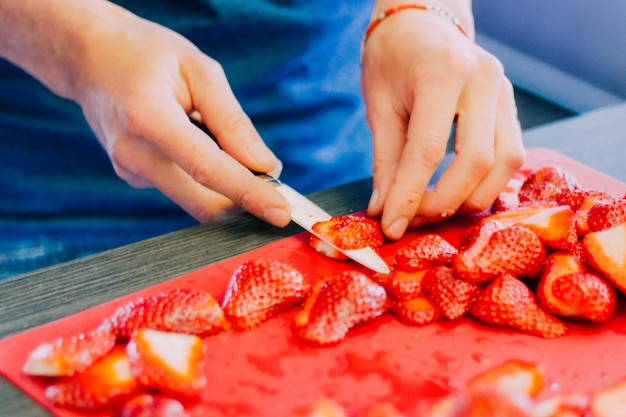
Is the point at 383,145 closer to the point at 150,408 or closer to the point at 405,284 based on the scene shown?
the point at 405,284

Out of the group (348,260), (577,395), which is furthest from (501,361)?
(348,260)

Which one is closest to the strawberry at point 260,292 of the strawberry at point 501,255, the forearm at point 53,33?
the strawberry at point 501,255

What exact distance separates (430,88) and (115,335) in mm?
604

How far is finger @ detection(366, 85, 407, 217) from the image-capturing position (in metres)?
1.14

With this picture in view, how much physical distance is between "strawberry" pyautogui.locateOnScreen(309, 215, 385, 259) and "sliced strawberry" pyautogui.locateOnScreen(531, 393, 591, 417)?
359 mm

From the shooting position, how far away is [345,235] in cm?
105

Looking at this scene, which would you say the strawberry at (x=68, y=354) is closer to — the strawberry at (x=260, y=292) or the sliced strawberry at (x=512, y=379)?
the strawberry at (x=260, y=292)

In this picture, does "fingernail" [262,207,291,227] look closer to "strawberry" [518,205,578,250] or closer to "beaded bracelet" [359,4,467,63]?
"strawberry" [518,205,578,250]

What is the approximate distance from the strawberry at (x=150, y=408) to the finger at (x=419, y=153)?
0.46 m

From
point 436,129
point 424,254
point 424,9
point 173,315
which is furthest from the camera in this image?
point 424,9

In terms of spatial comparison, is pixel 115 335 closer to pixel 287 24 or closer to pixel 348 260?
pixel 348 260

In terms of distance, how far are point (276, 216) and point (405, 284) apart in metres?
0.23

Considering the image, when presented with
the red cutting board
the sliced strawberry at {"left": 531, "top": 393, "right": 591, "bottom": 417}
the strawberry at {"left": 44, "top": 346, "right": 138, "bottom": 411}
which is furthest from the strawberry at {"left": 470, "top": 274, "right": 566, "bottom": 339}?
the strawberry at {"left": 44, "top": 346, "right": 138, "bottom": 411}

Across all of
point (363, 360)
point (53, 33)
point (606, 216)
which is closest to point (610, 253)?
point (606, 216)
